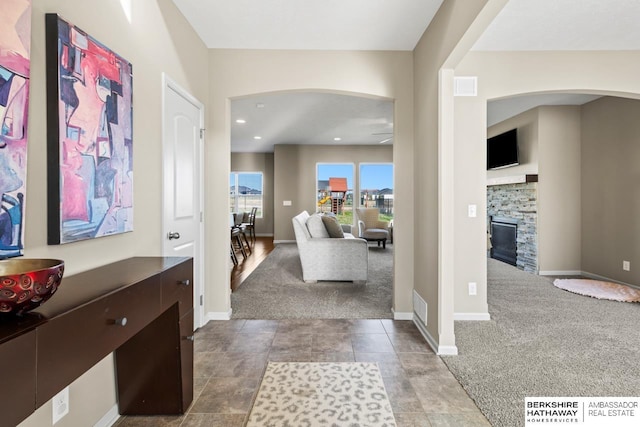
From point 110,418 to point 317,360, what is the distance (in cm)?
131

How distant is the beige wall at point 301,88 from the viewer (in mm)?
3119

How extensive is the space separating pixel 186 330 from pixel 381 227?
662cm

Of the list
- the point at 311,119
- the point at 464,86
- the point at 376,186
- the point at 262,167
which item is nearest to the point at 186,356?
the point at 464,86

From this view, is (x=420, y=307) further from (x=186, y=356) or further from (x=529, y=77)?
(x=529, y=77)

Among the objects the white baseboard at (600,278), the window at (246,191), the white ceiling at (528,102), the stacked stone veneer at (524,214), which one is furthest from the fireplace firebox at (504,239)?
the window at (246,191)

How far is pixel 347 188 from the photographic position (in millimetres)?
8859

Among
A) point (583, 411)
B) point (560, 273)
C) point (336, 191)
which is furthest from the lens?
point (336, 191)

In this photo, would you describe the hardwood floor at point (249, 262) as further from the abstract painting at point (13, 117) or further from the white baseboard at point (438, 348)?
the abstract painting at point (13, 117)

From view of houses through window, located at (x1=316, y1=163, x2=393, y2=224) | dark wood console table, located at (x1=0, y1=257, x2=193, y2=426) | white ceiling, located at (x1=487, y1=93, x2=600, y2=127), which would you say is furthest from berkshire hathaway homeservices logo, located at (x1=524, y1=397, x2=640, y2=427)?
view of houses through window, located at (x1=316, y1=163, x2=393, y2=224)

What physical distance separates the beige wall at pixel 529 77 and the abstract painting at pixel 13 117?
3.21m

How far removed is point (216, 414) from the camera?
5.79 ft

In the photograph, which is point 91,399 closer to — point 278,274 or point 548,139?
point 278,274

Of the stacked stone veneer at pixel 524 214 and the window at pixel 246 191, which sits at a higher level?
the window at pixel 246 191

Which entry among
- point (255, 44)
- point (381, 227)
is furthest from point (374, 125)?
point (255, 44)
